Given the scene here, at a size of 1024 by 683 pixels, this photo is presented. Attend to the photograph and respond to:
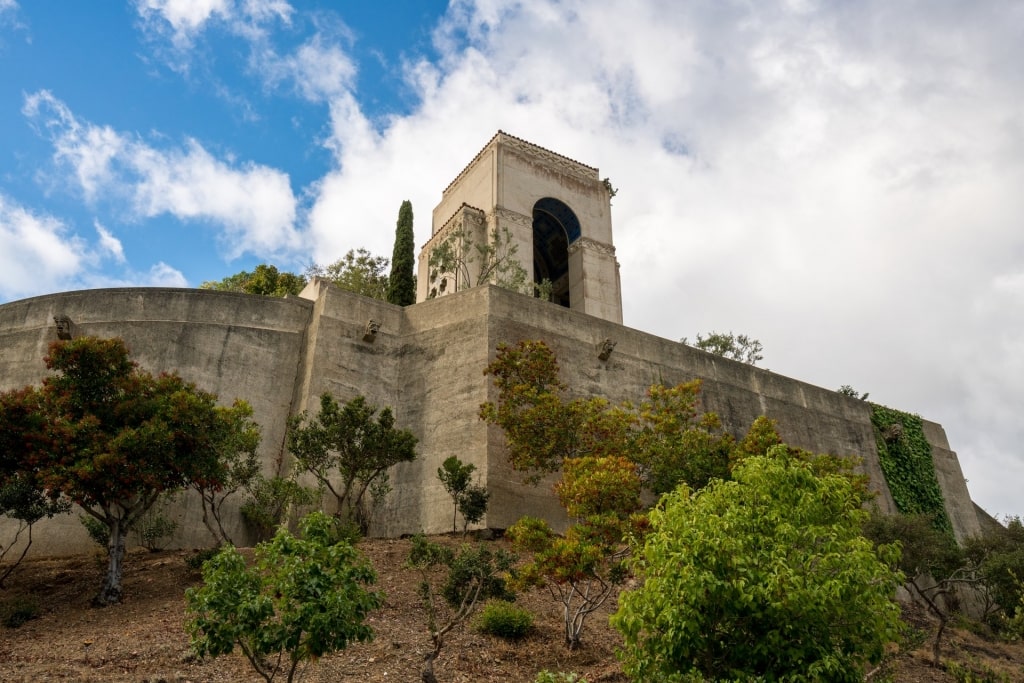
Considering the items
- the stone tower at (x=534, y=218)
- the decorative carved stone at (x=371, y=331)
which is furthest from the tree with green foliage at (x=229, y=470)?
the stone tower at (x=534, y=218)

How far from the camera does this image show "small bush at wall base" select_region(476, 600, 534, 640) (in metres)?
12.8

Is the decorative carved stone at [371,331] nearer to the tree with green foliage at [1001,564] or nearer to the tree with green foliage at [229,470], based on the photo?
the tree with green foliage at [229,470]

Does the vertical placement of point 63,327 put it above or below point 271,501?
above

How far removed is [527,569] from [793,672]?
16.2 feet

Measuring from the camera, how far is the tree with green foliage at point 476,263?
28.8 metres

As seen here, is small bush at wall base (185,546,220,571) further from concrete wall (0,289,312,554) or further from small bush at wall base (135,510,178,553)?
concrete wall (0,289,312,554)

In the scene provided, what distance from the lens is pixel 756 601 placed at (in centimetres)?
811

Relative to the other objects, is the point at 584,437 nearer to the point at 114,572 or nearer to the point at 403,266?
the point at 114,572

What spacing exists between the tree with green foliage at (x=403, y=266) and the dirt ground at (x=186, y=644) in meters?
13.3

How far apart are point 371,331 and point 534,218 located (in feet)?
47.7

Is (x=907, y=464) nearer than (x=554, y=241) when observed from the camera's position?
Yes

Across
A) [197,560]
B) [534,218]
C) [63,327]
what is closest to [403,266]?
[534,218]

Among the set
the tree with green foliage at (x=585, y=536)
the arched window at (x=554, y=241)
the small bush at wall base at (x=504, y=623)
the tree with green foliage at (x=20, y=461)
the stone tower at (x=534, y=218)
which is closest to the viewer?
the tree with green foliage at (x=585, y=536)

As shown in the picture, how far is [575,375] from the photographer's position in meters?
21.7
